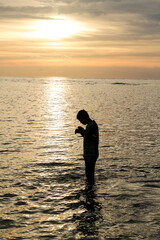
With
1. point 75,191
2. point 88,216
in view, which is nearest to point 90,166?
point 75,191

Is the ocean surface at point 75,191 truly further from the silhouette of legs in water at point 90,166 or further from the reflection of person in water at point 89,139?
the reflection of person in water at point 89,139

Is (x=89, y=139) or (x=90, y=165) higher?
(x=89, y=139)

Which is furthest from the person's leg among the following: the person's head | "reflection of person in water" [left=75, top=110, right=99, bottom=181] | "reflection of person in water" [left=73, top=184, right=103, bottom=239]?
the person's head

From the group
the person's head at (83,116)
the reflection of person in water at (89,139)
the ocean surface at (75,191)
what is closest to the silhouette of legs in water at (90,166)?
the reflection of person in water at (89,139)

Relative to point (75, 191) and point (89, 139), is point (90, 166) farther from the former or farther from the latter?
point (89, 139)

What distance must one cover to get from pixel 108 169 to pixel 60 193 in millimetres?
3862

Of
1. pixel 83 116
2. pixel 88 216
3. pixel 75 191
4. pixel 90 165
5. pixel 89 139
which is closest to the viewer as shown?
pixel 88 216

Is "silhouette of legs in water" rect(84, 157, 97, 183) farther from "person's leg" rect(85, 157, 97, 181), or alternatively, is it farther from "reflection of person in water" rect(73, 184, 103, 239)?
"reflection of person in water" rect(73, 184, 103, 239)

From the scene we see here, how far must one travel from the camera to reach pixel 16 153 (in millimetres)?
16828

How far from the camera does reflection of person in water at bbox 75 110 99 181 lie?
9547 millimetres

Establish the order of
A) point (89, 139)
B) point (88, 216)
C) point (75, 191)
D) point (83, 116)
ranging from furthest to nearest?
point (75, 191), point (89, 139), point (83, 116), point (88, 216)

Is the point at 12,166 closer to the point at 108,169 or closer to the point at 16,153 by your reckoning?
the point at 16,153

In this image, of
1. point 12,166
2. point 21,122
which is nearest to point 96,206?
point 12,166

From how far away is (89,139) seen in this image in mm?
9852
